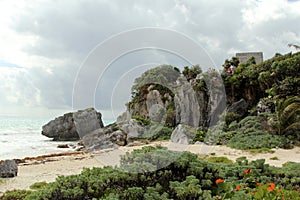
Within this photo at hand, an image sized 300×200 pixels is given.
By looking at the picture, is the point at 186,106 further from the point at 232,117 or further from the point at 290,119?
the point at 232,117

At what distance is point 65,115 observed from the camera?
114ft

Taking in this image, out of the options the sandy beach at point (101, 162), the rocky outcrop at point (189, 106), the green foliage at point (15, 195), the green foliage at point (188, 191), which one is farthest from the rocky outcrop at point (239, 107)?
the green foliage at point (188, 191)

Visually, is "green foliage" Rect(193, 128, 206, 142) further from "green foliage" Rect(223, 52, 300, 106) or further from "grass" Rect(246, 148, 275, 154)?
"green foliage" Rect(223, 52, 300, 106)

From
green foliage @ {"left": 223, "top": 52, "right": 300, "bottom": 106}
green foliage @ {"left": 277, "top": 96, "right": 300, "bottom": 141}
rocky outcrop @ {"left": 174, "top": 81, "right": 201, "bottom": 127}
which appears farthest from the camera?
green foliage @ {"left": 223, "top": 52, "right": 300, "bottom": 106}

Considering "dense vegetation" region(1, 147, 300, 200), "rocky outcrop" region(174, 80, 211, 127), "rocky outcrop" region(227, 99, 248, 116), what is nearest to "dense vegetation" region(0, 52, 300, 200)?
"dense vegetation" region(1, 147, 300, 200)

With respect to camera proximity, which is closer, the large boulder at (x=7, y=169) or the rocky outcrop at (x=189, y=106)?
the large boulder at (x=7, y=169)

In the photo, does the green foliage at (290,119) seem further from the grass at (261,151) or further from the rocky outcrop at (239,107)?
the rocky outcrop at (239,107)

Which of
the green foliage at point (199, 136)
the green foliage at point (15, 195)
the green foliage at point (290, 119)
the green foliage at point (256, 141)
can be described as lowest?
the green foliage at point (15, 195)

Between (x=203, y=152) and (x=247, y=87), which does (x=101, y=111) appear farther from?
(x=247, y=87)

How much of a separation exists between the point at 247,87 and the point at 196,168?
14463 mm

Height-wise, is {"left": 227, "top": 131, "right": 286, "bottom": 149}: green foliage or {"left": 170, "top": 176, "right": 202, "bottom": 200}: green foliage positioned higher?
{"left": 227, "top": 131, "right": 286, "bottom": 149}: green foliage

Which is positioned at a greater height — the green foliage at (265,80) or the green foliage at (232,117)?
the green foliage at (265,80)

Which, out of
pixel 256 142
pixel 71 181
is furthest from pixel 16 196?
pixel 256 142

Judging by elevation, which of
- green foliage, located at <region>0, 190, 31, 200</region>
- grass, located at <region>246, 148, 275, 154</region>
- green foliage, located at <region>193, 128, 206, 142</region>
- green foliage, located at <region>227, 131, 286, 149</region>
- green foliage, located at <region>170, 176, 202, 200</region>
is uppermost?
green foliage, located at <region>193, 128, 206, 142</region>
